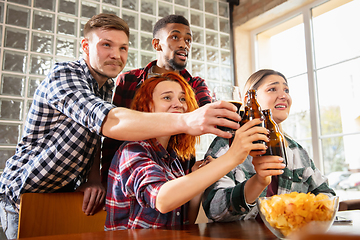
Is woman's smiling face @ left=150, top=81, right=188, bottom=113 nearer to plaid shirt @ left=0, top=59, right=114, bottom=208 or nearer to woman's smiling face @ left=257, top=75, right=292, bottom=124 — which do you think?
plaid shirt @ left=0, top=59, right=114, bottom=208

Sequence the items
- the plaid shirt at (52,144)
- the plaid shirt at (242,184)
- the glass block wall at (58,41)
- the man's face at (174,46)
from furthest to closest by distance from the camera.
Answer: the glass block wall at (58,41)
the man's face at (174,46)
the plaid shirt at (52,144)
the plaid shirt at (242,184)

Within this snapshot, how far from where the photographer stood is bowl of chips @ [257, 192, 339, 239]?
1.88 ft

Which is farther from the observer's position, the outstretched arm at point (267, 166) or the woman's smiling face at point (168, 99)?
the woman's smiling face at point (168, 99)

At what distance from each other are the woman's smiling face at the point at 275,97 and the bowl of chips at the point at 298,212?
0.78 meters

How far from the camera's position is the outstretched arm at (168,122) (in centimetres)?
75

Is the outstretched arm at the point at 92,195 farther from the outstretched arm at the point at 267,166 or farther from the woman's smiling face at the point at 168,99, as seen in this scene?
the outstretched arm at the point at 267,166

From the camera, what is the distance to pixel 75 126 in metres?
1.18

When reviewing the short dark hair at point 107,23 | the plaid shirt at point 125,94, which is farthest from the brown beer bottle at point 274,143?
the short dark hair at point 107,23

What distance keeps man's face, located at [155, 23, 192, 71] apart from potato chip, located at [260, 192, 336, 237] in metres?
1.14

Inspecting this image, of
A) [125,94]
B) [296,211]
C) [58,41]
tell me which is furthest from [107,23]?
[58,41]

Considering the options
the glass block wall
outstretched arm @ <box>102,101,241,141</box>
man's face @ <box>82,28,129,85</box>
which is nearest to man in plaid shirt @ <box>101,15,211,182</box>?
man's face @ <box>82,28,129,85</box>

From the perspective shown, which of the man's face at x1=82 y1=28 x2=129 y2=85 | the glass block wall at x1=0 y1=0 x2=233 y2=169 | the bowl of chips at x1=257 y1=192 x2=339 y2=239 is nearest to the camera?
the bowl of chips at x1=257 y1=192 x2=339 y2=239

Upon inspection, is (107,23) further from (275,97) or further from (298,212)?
(298,212)

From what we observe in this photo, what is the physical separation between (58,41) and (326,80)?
237 centimetres
